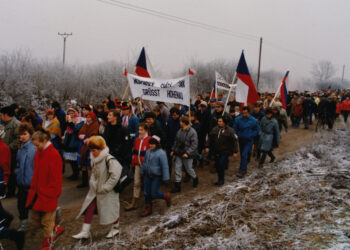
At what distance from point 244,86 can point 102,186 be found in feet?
20.0

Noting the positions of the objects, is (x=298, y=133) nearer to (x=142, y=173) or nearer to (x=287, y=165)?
(x=287, y=165)

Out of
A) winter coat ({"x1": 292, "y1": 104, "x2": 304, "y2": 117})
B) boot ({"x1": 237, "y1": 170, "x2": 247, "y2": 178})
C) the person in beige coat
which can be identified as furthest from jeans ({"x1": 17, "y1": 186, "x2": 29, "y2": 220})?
winter coat ({"x1": 292, "y1": 104, "x2": 304, "y2": 117})

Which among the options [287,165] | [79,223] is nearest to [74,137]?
[79,223]

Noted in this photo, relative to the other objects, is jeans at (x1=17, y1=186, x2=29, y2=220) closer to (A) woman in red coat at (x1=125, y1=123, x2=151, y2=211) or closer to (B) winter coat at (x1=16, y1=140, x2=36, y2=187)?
(B) winter coat at (x1=16, y1=140, x2=36, y2=187)

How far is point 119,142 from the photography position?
223 inches

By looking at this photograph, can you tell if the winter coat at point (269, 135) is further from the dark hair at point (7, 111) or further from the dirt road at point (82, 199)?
the dark hair at point (7, 111)

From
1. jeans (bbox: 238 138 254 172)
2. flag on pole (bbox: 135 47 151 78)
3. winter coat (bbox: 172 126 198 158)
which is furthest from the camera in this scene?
flag on pole (bbox: 135 47 151 78)

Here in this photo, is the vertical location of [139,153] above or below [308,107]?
below

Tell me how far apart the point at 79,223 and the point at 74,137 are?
2.56m

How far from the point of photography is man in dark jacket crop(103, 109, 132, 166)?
5645mm

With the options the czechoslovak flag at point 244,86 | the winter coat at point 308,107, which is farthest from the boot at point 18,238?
the winter coat at point 308,107

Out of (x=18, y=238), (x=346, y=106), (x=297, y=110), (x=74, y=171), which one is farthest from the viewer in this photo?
(x=346, y=106)

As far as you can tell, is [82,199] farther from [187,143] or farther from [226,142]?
[226,142]

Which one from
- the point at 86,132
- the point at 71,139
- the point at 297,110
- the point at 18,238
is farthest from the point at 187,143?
the point at 297,110
